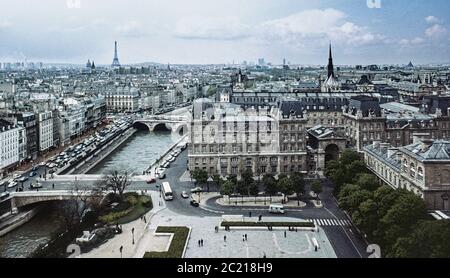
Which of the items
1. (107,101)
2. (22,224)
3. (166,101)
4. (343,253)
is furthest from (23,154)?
(166,101)

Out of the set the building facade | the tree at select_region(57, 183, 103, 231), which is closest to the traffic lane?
the building facade

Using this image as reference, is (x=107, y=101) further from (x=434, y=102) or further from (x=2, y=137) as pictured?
Result: (x=434, y=102)

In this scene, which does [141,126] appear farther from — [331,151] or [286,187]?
[286,187]

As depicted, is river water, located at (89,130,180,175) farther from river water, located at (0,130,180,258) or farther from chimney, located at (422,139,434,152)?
chimney, located at (422,139,434,152)

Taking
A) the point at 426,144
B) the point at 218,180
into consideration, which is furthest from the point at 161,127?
the point at 426,144

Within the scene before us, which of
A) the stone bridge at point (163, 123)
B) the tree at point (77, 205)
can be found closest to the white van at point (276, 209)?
the tree at point (77, 205)

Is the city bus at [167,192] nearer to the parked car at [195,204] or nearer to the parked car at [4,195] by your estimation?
the parked car at [195,204]
